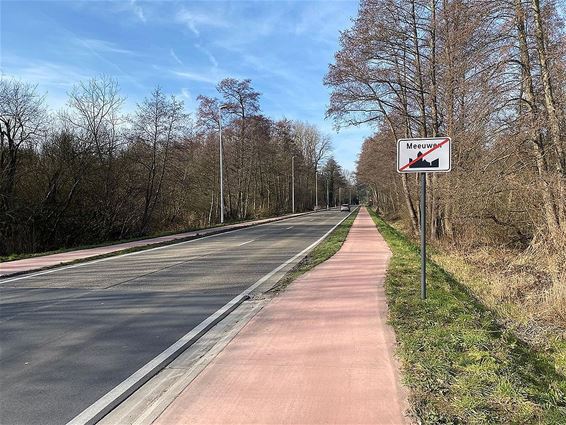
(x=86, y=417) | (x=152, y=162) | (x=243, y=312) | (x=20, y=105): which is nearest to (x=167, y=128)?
(x=152, y=162)

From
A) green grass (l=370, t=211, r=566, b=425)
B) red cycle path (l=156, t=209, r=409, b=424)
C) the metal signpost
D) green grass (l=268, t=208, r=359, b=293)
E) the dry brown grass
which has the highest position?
the metal signpost

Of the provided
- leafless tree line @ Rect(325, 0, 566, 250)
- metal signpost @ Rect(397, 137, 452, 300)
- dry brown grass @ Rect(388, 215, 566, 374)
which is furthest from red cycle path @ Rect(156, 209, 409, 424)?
leafless tree line @ Rect(325, 0, 566, 250)

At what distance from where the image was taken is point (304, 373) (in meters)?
4.60

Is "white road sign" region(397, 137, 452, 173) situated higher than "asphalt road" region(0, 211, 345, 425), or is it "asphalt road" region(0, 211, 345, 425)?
"white road sign" region(397, 137, 452, 173)

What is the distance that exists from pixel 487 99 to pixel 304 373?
40.4ft

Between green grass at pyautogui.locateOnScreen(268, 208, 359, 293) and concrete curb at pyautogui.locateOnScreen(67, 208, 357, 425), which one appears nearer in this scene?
concrete curb at pyautogui.locateOnScreen(67, 208, 357, 425)

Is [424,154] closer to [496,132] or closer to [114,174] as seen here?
[496,132]

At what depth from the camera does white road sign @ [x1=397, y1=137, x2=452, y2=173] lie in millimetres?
7098

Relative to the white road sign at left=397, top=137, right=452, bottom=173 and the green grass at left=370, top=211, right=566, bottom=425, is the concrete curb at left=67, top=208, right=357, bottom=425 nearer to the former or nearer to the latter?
the green grass at left=370, top=211, right=566, bottom=425

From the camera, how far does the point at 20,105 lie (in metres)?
22.9

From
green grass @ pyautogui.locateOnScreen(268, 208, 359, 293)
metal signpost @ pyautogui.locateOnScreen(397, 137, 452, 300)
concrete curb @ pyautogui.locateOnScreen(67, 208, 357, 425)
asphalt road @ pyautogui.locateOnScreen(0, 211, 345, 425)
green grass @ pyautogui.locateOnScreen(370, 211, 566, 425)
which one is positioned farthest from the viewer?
green grass @ pyautogui.locateOnScreen(268, 208, 359, 293)

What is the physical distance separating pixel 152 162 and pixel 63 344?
2588 centimetres

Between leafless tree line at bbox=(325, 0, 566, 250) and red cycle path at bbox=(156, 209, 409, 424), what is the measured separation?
7377mm

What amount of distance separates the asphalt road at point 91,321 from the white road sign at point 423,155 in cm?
384
